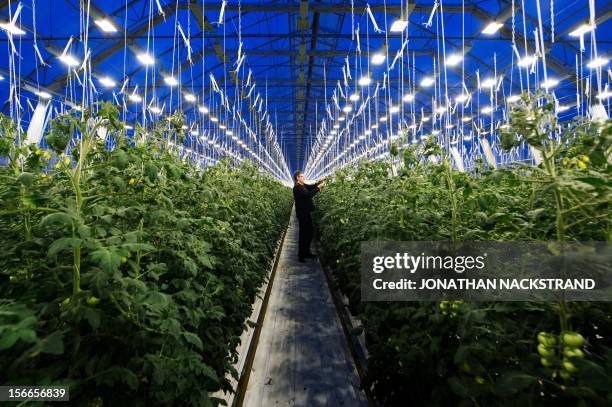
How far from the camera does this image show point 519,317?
1189 mm

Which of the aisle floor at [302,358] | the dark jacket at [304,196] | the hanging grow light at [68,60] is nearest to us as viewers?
the aisle floor at [302,358]

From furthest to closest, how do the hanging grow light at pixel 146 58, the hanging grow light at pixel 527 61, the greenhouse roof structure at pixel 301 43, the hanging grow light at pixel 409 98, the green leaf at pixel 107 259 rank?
the greenhouse roof structure at pixel 301 43 < the hanging grow light at pixel 409 98 < the hanging grow light at pixel 146 58 < the hanging grow light at pixel 527 61 < the green leaf at pixel 107 259

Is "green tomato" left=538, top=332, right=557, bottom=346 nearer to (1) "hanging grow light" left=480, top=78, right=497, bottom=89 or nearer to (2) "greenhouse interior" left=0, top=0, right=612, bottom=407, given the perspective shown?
(2) "greenhouse interior" left=0, top=0, right=612, bottom=407

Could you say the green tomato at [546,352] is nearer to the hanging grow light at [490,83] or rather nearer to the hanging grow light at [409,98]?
the hanging grow light at [409,98]

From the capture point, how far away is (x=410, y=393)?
1.61m

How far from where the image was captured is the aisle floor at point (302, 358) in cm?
227

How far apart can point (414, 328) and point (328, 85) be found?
18.0 m

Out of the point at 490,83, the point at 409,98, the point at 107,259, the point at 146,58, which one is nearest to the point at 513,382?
the point at 107,259

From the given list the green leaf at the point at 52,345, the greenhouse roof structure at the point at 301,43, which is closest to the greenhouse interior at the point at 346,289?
the green leaf at the point at 52,345

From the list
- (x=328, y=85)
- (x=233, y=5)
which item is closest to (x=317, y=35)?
(x=233, y=5)

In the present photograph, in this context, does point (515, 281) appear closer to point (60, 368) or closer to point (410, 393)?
point (410, 393)

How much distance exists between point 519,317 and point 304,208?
16.1ft

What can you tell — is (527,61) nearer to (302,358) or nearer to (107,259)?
(302,358)

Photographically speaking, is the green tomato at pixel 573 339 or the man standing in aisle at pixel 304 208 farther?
the man standing in aisle at pixel 304 208
